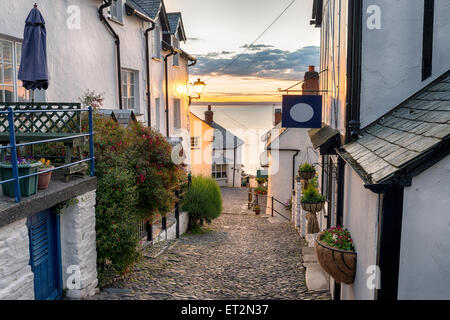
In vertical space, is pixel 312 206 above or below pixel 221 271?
above

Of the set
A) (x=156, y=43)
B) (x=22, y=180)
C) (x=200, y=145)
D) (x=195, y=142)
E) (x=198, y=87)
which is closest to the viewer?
(x=22, y=180)

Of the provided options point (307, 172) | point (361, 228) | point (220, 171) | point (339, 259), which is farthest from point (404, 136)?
point (220, 171)

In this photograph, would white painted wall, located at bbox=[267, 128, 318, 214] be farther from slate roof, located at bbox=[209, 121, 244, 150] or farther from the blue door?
the blue door

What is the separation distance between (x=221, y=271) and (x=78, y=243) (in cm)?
435

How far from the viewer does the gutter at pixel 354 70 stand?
6.20 meters

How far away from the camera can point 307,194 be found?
11.0m

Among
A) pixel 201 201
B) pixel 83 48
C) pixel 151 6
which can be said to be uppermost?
pixel 151 6

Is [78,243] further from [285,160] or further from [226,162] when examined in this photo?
[226,162]

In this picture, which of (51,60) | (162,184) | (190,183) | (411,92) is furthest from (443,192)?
(190,183)

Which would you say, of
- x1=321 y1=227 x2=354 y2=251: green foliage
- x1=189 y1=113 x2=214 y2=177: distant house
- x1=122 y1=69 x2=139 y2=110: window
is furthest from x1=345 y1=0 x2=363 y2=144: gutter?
x1=189 y1=113 x2=214 y2=177: distant house

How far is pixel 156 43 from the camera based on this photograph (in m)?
16.5

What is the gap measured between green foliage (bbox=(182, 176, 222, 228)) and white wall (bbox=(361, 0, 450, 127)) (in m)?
9.81

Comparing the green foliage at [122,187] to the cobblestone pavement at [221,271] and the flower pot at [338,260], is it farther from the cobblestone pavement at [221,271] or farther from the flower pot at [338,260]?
the flower pot at [338,260]

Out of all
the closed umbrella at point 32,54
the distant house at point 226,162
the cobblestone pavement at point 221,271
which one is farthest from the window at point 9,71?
the distant house at point 226,162
